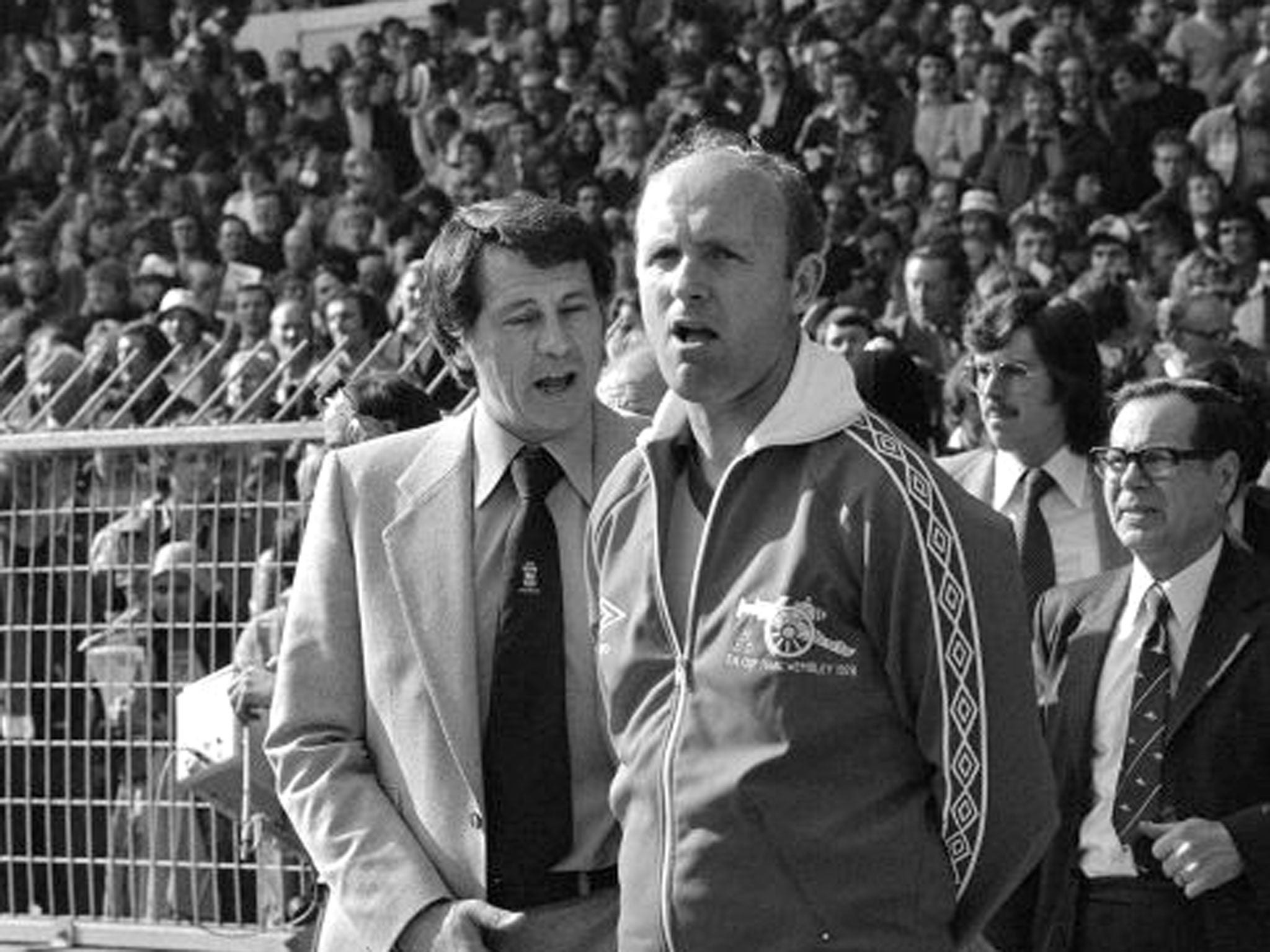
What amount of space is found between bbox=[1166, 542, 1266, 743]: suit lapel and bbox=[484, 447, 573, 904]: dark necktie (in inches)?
46.8

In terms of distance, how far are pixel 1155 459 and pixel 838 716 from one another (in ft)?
5.73

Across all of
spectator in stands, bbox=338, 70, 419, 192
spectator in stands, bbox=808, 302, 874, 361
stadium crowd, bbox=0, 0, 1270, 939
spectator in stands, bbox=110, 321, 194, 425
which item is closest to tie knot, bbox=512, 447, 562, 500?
stadium crowd, bbox=0, 0, 1270, 939

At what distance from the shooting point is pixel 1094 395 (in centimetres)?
588

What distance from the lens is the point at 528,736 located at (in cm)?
425

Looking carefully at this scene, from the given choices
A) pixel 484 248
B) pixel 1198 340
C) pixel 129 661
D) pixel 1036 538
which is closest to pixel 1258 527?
pixel 1036 538

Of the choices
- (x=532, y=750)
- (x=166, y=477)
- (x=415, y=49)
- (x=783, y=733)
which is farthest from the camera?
(x=415, y=49)

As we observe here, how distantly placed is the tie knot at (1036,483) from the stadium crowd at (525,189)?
27 mm

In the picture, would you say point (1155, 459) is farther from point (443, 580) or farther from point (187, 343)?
point (187, 343)

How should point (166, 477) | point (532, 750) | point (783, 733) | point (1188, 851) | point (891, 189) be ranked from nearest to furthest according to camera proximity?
point (783, 733) < point (532, 750) < point (1188, 851) < point (166, 477) < point (891, 189)

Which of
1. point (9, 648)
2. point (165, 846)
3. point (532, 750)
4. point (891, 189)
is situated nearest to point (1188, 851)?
point (532, 750)

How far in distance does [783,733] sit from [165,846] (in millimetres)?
5219

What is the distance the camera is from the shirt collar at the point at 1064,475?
580 cm

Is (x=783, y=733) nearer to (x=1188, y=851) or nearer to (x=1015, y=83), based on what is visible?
(x=1188, y=851)

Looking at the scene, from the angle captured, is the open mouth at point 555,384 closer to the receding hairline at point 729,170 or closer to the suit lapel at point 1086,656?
the receding hairline at point 729,170
